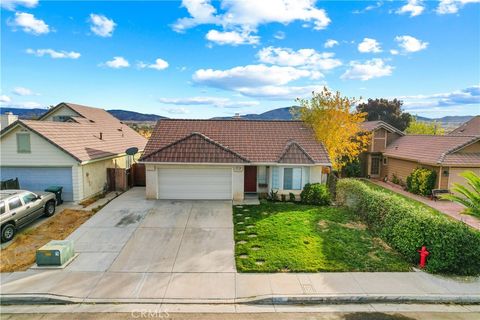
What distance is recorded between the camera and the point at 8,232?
11688 mm

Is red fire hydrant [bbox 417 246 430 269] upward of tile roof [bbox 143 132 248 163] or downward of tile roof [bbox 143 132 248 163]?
downward

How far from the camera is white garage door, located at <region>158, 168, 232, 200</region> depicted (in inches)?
691

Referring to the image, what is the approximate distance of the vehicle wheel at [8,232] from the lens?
11.5 meters

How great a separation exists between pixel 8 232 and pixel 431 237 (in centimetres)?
1525

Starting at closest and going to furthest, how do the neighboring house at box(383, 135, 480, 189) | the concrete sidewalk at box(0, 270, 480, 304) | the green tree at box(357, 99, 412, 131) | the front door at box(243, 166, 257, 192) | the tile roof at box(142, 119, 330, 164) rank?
the concrete sidewalk at box(0, 270, 480, 304) < the tile roof at box(142, 119, 330, 164) < the front door at box(243, 166, 257, 192) < the neighboring house at box(383, 135, 480, 189) < the green tree at box(357, 99, 412, 131)

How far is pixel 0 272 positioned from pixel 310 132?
57.3 feet

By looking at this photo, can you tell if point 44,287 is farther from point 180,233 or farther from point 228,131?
point 228,131

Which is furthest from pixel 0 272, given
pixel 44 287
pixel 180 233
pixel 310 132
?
pixel 310 132

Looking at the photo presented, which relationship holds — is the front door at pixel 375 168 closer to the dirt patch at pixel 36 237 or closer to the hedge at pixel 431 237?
the hedge at pixel 431 237

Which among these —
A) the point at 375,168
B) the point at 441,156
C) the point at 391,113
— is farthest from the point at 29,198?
the point at 391,113

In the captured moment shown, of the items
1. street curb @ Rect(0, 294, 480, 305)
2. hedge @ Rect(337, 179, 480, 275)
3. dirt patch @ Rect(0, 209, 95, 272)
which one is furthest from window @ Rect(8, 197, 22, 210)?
hedge @ Rect(337, 179, 480, 275)

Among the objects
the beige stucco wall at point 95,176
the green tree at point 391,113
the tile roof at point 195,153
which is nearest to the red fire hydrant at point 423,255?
the tile roof at point 195,153

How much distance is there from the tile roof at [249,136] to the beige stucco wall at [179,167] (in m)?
0.65

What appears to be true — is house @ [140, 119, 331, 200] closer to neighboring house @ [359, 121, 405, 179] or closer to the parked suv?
the parked suv
